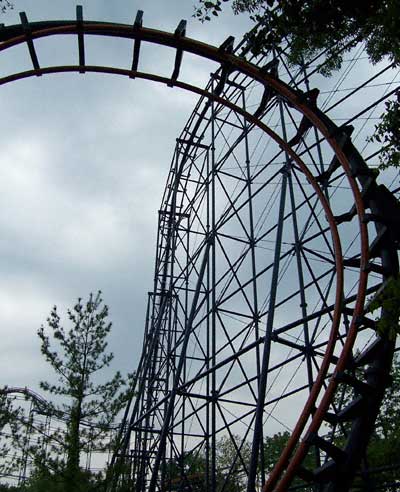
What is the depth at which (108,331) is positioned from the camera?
12.3 m

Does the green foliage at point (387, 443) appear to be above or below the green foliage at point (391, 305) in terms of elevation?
above

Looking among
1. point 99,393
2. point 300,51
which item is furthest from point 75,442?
point 300,51

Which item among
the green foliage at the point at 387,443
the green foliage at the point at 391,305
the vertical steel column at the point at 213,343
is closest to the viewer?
the green foliage at the point at 391,305

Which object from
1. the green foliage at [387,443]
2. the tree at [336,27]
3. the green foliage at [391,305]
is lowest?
the green foliage at [391,305]

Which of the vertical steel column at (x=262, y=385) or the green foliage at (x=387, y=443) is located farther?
the green foliage at (x=387, y=443)

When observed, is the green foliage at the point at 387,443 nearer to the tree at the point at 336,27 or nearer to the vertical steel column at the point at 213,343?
the vertical steel column at the point at 213,343

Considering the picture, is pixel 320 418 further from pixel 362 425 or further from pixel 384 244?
pixel 384 244

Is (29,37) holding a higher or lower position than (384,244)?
higher

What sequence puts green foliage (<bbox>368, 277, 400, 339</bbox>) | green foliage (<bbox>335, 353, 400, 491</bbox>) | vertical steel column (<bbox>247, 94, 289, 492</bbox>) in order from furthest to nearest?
green foliage (<bbox>335, 353, 400, 491</bbox>) < vertical steel column (<bbox>247, 94, 289, 492</bbox>) < green foliage (<bbox>368, 277, 400, 339</bbox>)

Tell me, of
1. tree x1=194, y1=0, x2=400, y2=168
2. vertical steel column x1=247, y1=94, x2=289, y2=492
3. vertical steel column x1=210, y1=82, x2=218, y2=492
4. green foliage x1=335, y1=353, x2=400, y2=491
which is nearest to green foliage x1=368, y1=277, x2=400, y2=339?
tree x1=194, y1=0, x2=400, y2=168

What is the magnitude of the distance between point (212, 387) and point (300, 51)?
242 inches

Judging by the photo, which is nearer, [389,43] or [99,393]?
[389,43]

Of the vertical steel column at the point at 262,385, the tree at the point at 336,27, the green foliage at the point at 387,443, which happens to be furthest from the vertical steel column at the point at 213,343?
the tree at the point at 336,27

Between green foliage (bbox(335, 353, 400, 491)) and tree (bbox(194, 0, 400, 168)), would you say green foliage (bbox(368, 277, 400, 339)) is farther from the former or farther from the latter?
green foliage (bbox(335, 353, 400, 491))
